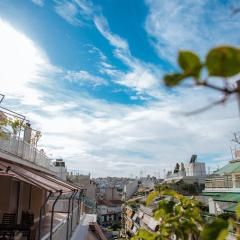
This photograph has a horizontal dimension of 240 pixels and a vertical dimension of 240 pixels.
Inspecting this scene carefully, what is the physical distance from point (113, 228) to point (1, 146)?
67.6m

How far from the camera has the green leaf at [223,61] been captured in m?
0.79

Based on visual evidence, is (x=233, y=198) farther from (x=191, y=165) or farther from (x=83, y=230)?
(x=191, y=165)

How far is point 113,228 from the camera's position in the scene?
75.8 meters

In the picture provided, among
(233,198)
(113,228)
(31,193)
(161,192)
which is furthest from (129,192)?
(161,192)

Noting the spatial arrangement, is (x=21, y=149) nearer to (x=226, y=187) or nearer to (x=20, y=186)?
(x=20, y=186)

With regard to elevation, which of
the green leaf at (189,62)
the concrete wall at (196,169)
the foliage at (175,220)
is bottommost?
the foliage at (175,220)

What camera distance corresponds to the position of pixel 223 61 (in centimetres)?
80

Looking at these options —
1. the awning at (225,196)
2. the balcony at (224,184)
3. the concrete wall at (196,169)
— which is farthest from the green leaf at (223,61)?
the concrete wall at (196,169)

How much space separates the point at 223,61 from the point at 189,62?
0.08m

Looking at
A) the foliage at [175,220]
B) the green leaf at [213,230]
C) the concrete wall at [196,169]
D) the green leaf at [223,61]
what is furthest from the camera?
the concrete wall at [196,169]

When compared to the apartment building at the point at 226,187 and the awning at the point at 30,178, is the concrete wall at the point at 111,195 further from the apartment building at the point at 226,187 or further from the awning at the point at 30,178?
the awning at the point at 30,178

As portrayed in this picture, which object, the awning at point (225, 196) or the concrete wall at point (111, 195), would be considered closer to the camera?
the awning at point (225, 196)

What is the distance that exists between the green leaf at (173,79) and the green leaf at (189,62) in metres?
0.02

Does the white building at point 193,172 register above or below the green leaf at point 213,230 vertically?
above
